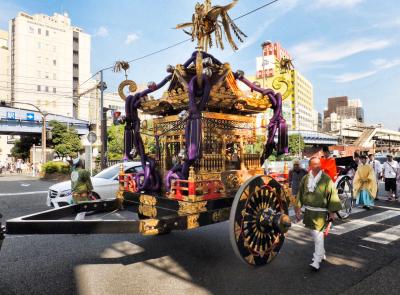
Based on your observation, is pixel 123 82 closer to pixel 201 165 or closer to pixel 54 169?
pixel 201 165

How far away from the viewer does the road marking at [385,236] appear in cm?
614

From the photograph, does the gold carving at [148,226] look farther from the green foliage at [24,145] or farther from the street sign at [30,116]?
the green foliage at [24,145]

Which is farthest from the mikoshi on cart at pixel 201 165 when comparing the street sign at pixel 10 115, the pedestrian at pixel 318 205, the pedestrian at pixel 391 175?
the street sign at pixel 10 115

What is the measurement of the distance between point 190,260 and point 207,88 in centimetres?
273

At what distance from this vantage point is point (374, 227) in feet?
23.8

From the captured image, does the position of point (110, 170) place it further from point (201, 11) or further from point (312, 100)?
point (312, 100)

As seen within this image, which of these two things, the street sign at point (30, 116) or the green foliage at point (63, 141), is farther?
the street sign at point (30, 116)

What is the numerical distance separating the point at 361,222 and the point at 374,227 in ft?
1.76

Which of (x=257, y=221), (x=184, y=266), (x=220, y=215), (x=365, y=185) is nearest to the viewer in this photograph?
(x=257, y=221)

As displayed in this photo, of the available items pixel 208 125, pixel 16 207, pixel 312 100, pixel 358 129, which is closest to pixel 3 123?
pixel 16 207

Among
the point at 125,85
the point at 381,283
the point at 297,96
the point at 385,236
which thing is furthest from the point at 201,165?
the point at 297,96

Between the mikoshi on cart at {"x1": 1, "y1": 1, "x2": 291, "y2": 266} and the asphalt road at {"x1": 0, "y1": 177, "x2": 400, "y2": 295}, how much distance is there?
48 centimetres

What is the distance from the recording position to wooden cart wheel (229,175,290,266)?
399 centimetres

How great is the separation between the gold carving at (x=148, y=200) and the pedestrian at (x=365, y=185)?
7495 millimetres
